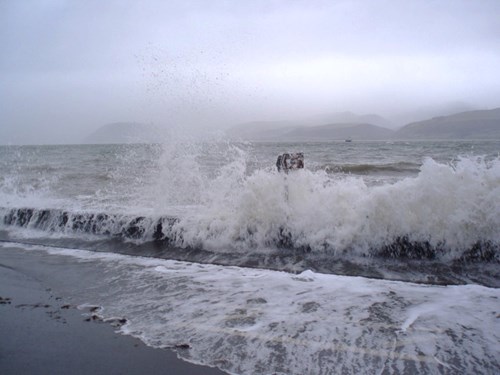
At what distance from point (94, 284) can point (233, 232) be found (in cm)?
288

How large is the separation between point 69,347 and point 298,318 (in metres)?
2.09

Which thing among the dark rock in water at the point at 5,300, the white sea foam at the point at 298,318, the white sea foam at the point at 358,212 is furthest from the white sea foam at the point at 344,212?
the dark rock in water at the point at 5,300

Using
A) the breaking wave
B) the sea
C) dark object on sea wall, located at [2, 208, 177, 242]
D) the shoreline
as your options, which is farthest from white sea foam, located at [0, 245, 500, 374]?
dark object on sea wall, located at [2, 208, 177, 242]

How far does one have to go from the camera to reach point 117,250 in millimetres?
7562

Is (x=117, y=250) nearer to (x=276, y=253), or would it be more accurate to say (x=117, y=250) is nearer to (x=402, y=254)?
(x=276, y=253)

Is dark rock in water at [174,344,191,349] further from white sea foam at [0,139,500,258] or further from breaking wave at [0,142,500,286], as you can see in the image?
white sea foam at [0,139,500,258]

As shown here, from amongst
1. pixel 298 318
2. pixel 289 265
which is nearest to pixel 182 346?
pixel 298 318

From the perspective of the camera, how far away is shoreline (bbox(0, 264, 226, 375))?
296 cm

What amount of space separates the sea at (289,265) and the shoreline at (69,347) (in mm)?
148

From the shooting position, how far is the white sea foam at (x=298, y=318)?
3.00 metres

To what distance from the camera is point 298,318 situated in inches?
150

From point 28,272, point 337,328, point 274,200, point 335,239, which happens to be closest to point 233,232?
point 274,200

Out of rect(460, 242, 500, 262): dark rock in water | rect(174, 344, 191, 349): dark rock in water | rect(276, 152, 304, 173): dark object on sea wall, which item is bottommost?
rect(460, 242, 500, 262): dark rock in water

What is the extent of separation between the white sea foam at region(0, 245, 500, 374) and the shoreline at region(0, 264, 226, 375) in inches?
6.4
